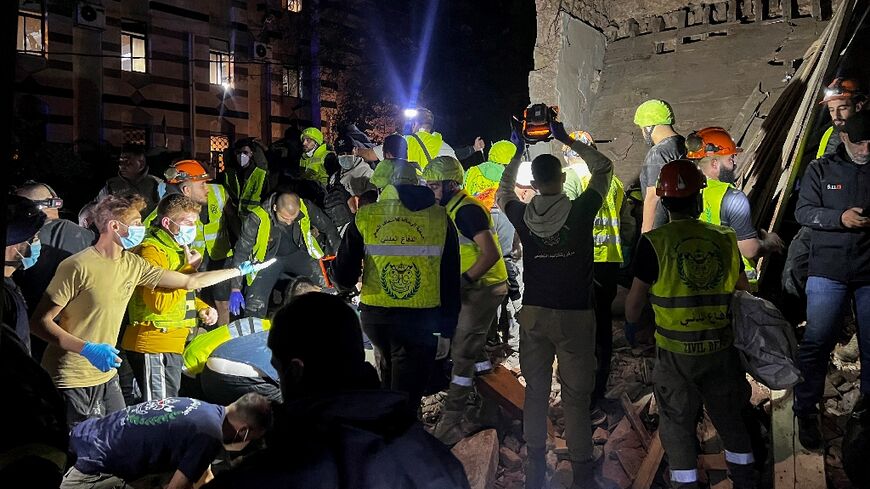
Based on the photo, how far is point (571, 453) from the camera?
14.1 ft

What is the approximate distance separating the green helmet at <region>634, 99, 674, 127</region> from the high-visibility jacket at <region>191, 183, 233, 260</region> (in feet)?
15.4

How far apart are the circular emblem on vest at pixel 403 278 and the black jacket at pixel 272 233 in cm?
255

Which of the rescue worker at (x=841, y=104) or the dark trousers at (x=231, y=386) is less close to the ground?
the rescue worker at (x=841, y=104)

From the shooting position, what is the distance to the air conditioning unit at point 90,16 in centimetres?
2150

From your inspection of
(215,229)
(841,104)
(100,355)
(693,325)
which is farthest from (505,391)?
(215,229)

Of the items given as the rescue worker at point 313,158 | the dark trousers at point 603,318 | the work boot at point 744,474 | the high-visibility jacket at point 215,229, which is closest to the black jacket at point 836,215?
the dark trousers at point 603,318

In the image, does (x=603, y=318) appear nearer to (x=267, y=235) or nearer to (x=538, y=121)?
(x=538, y=121)

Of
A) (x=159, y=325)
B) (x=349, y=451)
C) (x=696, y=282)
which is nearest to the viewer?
(x=349, y=451)

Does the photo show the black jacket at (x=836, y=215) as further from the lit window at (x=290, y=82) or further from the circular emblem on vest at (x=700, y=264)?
the lit window at (x=290, y=82)

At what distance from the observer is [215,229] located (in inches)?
278

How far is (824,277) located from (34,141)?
2081 centimetres

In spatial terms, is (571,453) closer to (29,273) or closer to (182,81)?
(29,273)

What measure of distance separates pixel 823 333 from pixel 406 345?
2.96m

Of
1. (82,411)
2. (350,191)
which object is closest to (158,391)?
(82,411)
